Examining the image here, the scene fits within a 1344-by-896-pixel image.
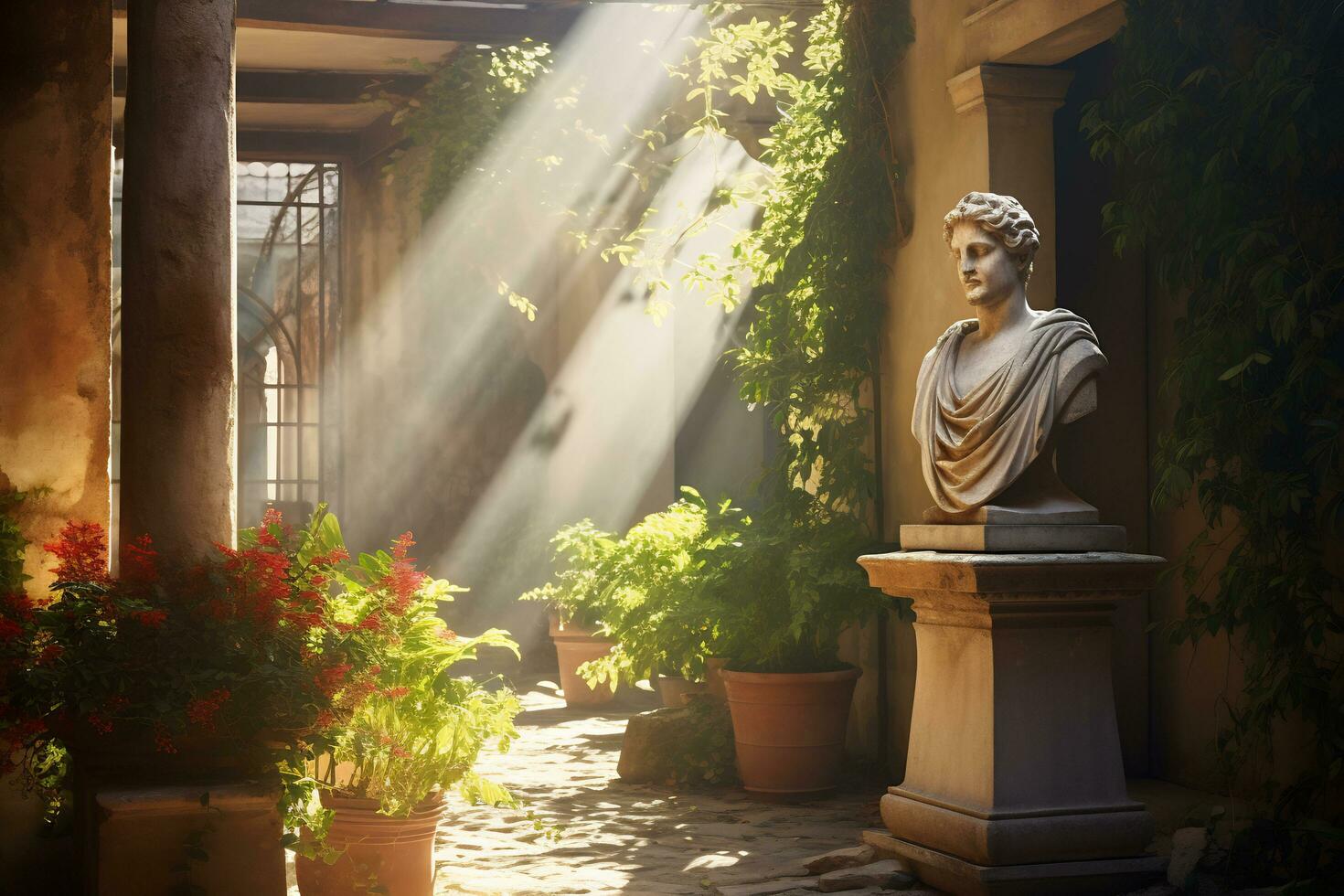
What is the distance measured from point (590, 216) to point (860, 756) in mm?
5328

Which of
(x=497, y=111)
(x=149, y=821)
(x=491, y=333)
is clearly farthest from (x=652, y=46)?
(x=149, y=821)

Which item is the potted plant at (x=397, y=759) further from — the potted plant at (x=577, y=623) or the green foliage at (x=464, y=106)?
the green foliage at (x=464, y=106)

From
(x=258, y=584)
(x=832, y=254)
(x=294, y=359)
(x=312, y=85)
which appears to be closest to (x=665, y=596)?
→ (x=832, y=254)

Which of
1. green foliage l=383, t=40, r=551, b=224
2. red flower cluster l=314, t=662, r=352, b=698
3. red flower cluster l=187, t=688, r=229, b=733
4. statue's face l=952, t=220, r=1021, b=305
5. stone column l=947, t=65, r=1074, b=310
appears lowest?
red flower cluster l=187, t=688, r=229, b=733

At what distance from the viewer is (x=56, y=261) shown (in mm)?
5406

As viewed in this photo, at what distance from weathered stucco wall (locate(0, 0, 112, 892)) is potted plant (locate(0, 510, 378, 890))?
984mm

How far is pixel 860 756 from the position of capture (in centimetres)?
798

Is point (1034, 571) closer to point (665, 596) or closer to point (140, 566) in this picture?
point (140, 566)

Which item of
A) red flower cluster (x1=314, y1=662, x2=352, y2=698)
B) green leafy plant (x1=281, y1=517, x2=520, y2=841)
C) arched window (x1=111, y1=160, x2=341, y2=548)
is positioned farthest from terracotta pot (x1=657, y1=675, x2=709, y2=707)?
arched window (x1=111, y1=160, x2=341, y2=548)

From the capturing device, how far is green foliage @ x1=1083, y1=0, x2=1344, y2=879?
452 cm

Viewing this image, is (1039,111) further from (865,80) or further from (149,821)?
(149,821)

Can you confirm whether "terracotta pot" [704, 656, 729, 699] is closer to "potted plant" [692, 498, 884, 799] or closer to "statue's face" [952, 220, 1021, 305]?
"potted plant" [692, 498, 884, 799]

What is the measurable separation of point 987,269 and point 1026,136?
2128 millimetres

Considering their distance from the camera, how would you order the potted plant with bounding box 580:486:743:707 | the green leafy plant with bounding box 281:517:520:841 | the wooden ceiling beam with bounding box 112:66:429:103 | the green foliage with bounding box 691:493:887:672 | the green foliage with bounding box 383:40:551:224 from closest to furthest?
the green leafy plant with bounding box 281:517:520:841, the green foliage with bounding box 691:493:887:672, the potted plant with bounding box 580:486:743:707, the green foliage with bounding box 383:40:551:224, the wooden ceiling beam with bounding box 112:66:429:103
